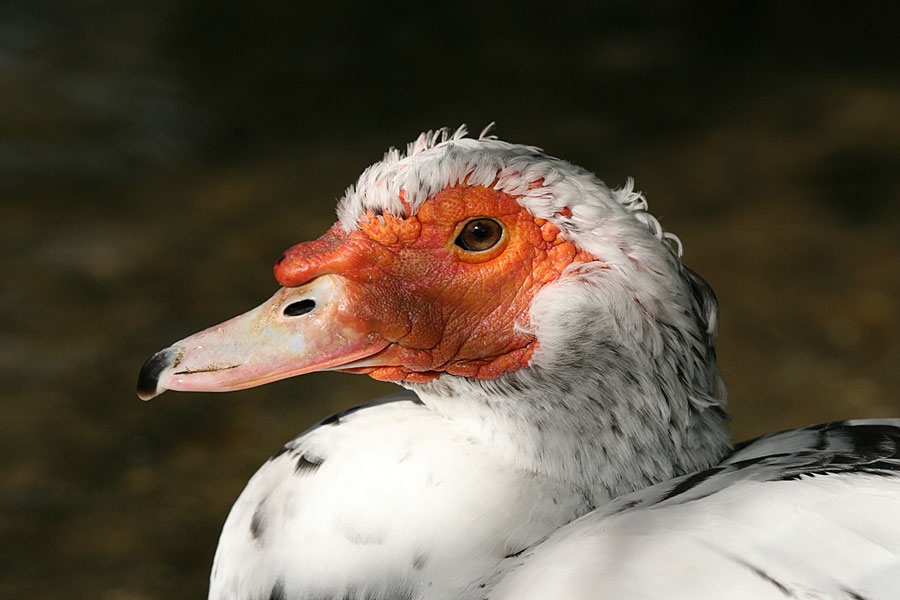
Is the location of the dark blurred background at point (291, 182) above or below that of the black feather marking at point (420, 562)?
above

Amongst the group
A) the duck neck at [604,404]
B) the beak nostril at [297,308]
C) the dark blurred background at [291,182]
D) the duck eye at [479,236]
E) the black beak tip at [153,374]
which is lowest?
the duck neck at [604,404]

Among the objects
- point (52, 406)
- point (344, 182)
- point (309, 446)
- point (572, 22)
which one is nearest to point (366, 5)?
point (572, 22)

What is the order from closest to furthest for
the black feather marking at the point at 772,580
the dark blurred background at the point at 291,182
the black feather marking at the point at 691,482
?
the black feather marking at the point at 772,580 < the black feather marking at the point at 691,482 < the dark blurred background at the point at 291,182

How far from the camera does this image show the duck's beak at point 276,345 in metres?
2.06

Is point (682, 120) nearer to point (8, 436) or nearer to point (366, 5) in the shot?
point (366, 5)

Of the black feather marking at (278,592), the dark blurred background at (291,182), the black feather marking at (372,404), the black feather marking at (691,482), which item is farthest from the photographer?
the dark blurred background at (291,182)

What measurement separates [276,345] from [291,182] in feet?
10.1

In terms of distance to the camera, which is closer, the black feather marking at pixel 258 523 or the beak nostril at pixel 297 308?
the beak nostril at pixel 297 308

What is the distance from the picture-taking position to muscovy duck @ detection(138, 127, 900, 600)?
2.05 meters

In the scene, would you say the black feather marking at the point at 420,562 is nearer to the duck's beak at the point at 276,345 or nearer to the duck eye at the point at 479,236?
the duck's beak at the point at 276,345

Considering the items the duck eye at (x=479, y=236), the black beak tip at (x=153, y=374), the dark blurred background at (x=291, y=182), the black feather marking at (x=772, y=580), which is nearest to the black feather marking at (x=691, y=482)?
the black feather marking at (x=772, y=580)

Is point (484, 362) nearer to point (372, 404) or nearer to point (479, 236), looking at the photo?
point (479, 236)

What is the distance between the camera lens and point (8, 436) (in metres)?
3.76

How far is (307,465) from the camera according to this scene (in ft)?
7.42
